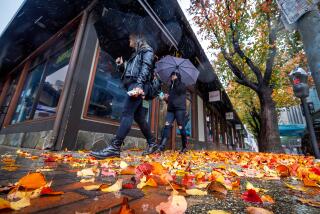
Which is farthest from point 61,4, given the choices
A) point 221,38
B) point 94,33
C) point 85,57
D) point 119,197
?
point 221,38

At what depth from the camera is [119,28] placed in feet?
12.5

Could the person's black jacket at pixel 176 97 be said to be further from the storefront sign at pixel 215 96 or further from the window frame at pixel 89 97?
the storefront sign at pixel 215 96

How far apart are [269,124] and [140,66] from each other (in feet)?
22.1

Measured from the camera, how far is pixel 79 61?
3.68 metres

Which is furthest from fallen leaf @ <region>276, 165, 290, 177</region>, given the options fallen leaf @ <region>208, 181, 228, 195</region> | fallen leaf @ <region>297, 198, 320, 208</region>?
fallen leaf @ <region>208, 181, 228, 195</region>

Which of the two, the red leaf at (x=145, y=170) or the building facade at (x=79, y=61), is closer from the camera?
the red leaf at (x=145, y=170)

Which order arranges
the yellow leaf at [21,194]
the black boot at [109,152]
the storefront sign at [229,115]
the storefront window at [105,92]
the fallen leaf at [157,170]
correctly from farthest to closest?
1. the storefront sign at [229,115]
2. the storefront window at [105,92]
3. the black boot at [109,152]
4. the fallen leaf at [157,170]
5. the yellow leaf at [21,194]

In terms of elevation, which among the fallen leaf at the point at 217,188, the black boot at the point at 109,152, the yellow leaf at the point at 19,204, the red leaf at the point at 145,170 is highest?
the black boot at the point at 109,152

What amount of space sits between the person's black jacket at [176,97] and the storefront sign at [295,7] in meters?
2.21

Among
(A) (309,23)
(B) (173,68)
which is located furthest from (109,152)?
(B) (173,68)

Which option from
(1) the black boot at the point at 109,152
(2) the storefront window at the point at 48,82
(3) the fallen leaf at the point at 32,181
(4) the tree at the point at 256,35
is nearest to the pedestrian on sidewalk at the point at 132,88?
(1) the black boot at the point at 109,152

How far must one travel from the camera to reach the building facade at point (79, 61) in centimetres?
349

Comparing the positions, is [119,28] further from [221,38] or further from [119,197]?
[221,38]

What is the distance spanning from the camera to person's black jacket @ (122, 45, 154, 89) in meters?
2.24
